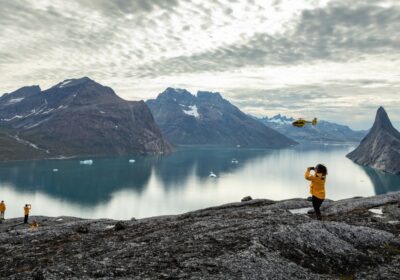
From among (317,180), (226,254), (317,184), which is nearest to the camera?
(226,254)

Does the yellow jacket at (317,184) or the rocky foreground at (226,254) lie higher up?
the yellow jacket at (317,184)

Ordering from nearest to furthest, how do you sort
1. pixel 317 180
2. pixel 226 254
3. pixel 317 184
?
pixel 226 254 < pixel 317 180 < pixel 317 184

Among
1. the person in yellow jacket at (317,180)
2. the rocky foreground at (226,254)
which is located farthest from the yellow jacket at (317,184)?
the rocky foreground at (226,254)

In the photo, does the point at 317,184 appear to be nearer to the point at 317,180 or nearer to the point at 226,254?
the point at 317,180

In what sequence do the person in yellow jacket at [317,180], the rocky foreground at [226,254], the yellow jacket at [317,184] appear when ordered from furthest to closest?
the yellow jacket at [317,184] → the person in yellow jacket at [317,180] → the rocky foreground at [226,254]

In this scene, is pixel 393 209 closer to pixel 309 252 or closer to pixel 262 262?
pixel 309 252

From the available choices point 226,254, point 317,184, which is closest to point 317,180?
point 317,184

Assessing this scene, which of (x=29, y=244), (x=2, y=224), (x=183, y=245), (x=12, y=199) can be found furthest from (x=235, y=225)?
(x=12, y=199)

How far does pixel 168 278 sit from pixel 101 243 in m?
9.34

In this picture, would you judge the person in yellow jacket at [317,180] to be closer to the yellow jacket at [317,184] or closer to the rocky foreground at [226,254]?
the yellow jacket at [317,184]

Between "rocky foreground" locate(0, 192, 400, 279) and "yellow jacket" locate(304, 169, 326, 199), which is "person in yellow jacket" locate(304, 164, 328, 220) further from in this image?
"rocky foreground" locate(0, 192, 400, 279)

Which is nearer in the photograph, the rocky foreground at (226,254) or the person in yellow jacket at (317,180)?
the rocky foreground at (226,254)

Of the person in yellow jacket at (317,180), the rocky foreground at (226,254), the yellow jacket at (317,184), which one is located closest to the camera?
the rocky foreground at (226,254)

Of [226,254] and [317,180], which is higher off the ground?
[317,180]
